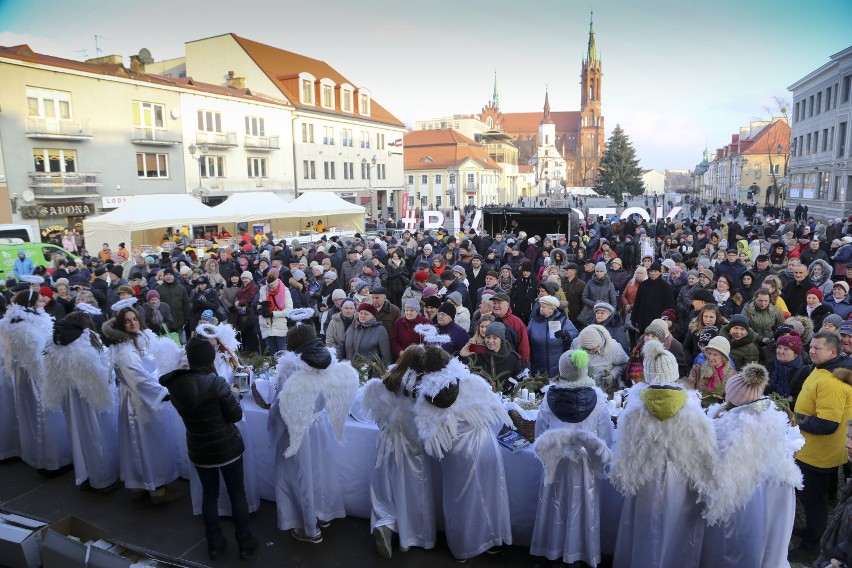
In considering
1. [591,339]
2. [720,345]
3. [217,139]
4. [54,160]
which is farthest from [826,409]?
[217,139]

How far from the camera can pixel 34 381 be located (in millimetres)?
5637

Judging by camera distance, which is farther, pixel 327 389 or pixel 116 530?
pixel 116 530

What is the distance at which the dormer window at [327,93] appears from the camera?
136 feet

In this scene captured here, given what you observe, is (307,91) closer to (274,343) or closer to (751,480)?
(274,343)

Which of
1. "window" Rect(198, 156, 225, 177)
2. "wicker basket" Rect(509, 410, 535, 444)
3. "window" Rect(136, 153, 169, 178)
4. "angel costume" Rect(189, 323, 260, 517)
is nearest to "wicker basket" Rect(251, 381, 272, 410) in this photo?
"angel costume" Rect(189, 323, 260, 517)

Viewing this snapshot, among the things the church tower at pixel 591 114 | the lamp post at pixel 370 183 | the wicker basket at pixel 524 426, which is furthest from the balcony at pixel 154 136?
the church tower at pixel 591 114

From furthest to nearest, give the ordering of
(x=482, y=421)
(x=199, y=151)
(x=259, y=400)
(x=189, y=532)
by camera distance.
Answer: (x=199, y=151), (x=259, y=400), (x=189, y=532), (x=482, y=421)

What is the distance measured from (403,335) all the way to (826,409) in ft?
13.6

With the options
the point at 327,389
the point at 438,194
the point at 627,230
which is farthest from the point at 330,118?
the point at 327,389

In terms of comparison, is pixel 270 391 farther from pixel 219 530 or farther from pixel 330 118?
pixel 330 118

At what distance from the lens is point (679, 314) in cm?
802

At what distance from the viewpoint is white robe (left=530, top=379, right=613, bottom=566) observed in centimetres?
382

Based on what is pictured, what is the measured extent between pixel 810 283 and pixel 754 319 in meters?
2.20

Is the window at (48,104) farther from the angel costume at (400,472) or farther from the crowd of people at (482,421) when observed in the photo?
the angel costume at (400,472)
